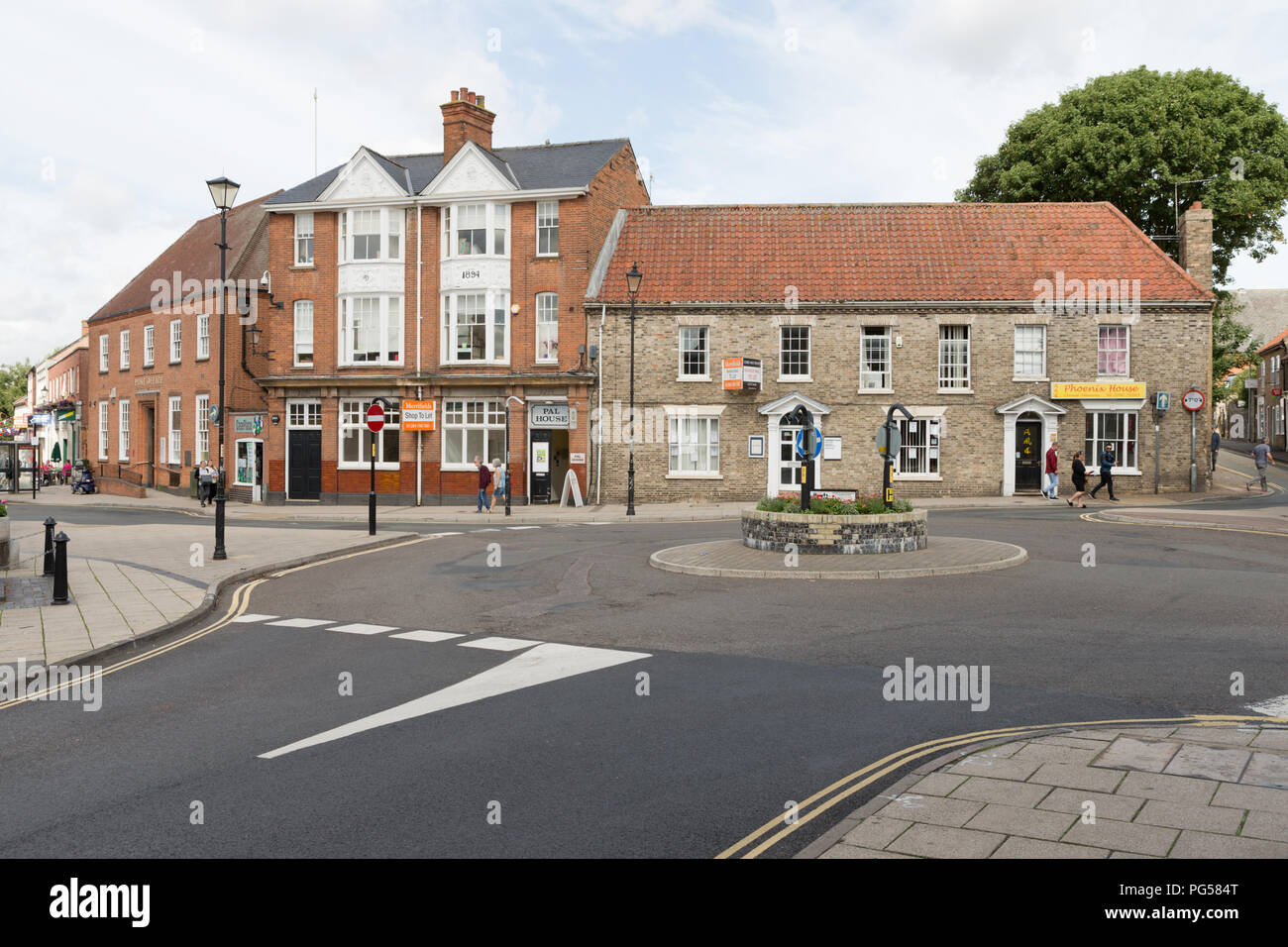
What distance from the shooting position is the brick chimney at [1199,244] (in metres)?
34.4

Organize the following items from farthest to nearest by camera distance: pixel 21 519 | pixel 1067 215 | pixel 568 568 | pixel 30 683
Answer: pixel 1067 215
pixel 21 519
pixel 568 568
pixel 30 683

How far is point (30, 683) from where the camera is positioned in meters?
8.59

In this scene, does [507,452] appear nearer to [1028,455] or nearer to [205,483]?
[205,483]

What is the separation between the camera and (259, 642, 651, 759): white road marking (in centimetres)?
696

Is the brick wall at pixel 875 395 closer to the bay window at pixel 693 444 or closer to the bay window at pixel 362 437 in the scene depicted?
the bay window at pixel 693 444

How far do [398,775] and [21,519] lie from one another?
2887 centimetres

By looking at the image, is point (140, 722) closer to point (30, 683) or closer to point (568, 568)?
point (30, 683)

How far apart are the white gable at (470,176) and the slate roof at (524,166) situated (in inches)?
16.1

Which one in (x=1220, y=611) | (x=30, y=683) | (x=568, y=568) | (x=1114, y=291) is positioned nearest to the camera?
(x=30, y=683)

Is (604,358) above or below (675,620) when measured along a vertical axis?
above

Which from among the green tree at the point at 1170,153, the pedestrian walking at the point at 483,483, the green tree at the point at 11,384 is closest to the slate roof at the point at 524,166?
the pedestrian walking at the point at 483,483

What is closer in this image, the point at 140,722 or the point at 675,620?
the point at 140,722

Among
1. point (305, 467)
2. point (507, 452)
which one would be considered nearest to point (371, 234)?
point (305, 467)
